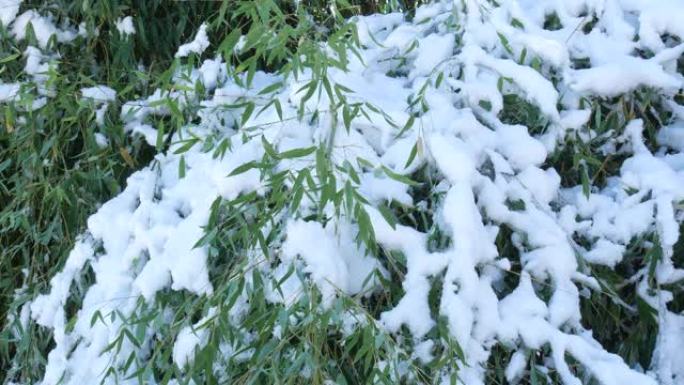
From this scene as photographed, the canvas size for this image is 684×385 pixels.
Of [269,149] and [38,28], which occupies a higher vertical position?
[269,149]

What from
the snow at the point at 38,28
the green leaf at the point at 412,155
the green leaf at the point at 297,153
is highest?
the green leaf at the point at 297,153

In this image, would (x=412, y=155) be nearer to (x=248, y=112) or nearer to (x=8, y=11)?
(x=248, y=112)

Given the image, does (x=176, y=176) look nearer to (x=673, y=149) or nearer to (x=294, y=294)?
(x=294, y=294)

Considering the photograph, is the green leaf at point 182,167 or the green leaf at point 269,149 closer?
the green leaf at point 269,149

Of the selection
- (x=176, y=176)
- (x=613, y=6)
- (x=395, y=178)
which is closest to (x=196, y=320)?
(x=176, y=176)

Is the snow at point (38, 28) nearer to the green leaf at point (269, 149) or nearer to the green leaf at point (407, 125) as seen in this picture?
the green leaf at point (269, 149)

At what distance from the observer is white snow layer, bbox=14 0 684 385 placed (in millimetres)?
1699

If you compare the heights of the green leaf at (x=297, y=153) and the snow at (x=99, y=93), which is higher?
the green leaf at (x=297, y=153)

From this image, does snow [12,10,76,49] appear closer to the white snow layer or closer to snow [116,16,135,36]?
snow [116,16,135,36]

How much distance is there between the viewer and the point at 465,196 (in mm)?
1710

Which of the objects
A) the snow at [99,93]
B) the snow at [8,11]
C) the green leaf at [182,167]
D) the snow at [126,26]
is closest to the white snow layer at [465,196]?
the green leaf at [182,167]

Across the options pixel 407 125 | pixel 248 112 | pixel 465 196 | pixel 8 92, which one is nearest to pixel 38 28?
pixel 8 92

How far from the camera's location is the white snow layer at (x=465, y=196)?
1699mm

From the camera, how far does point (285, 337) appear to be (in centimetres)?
166
